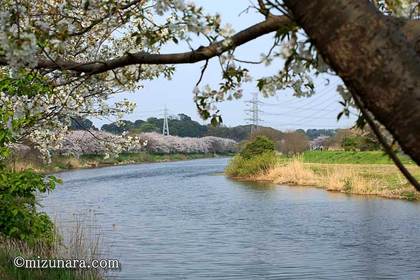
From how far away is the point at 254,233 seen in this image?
53.9 feet

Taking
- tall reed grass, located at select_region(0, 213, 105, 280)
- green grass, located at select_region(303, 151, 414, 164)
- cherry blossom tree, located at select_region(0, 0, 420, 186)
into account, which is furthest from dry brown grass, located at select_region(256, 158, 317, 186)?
cherry blossom tree, located at select_region(0, 0, 420, 186)

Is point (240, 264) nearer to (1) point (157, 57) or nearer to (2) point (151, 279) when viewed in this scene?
(2) point (151, 279)

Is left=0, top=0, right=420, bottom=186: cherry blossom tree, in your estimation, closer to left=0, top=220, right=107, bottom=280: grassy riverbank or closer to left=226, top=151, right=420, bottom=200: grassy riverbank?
left=0, top=220, right=107, bottom=280: grassy riverbank

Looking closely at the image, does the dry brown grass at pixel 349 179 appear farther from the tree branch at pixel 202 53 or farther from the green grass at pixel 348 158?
the tree branch at pixel 202 53

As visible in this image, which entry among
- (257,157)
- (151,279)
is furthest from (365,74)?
(257,157)

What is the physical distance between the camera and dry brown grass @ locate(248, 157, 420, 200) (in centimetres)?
2529

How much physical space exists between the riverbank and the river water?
9.64 m

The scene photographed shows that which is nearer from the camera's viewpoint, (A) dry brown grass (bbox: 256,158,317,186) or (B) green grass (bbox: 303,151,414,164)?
(A) dry brown grass (bbox: 256,158,317,186)

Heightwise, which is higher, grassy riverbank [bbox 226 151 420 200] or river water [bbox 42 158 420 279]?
grassy riverbank [bbox 226 151 420 200]

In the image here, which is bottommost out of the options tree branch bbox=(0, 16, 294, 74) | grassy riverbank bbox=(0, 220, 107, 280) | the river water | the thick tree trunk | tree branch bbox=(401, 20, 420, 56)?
the river water

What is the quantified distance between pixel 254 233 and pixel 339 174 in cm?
1574

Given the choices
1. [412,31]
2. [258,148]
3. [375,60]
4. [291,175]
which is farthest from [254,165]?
[375,60]

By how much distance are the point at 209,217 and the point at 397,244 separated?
7.20m

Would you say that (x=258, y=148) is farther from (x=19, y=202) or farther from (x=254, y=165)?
(x=19, y=202)
